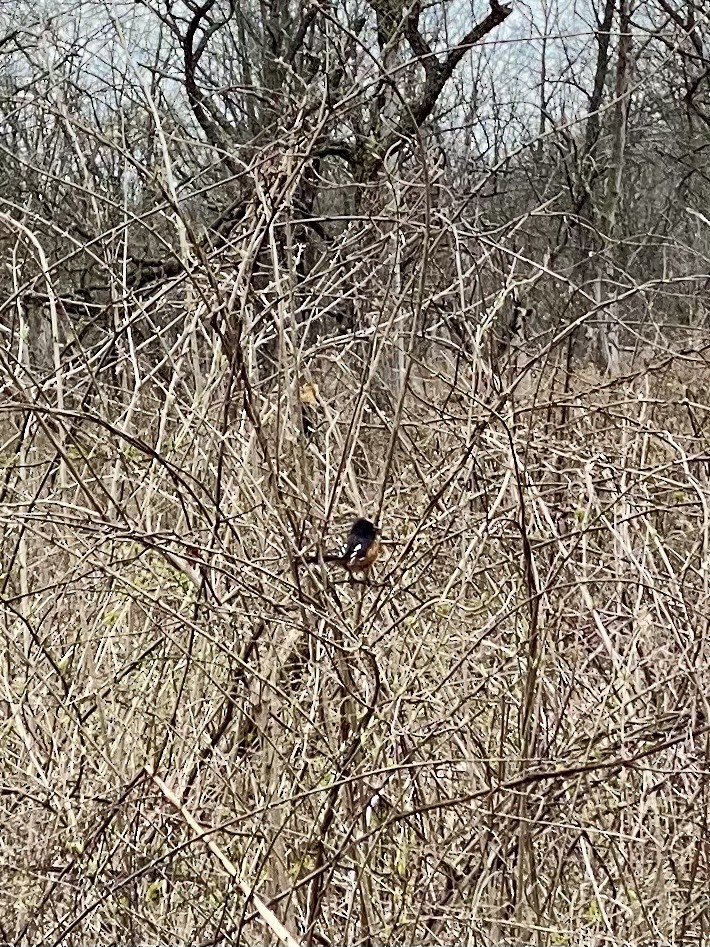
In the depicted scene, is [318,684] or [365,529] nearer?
[318,684]

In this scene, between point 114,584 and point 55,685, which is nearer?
point 114,584

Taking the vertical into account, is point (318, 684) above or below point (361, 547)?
below

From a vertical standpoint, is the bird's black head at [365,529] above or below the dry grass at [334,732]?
above

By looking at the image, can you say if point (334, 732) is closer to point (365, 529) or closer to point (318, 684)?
point (318, 684)

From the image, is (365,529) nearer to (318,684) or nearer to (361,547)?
(361,547)

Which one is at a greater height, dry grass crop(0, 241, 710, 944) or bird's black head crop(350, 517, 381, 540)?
bird's black head crop(350, 517, 381, 540)

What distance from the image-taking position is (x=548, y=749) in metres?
2.45

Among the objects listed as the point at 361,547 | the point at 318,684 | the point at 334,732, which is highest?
the point at 361,547

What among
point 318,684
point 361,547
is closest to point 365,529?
point 361,547

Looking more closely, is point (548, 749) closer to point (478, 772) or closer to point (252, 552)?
point (478, 772)

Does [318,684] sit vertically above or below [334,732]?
above

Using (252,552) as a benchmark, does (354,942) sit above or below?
below

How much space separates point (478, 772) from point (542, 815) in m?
0.21

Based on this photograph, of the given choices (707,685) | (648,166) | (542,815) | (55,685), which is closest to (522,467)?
(707,685)
